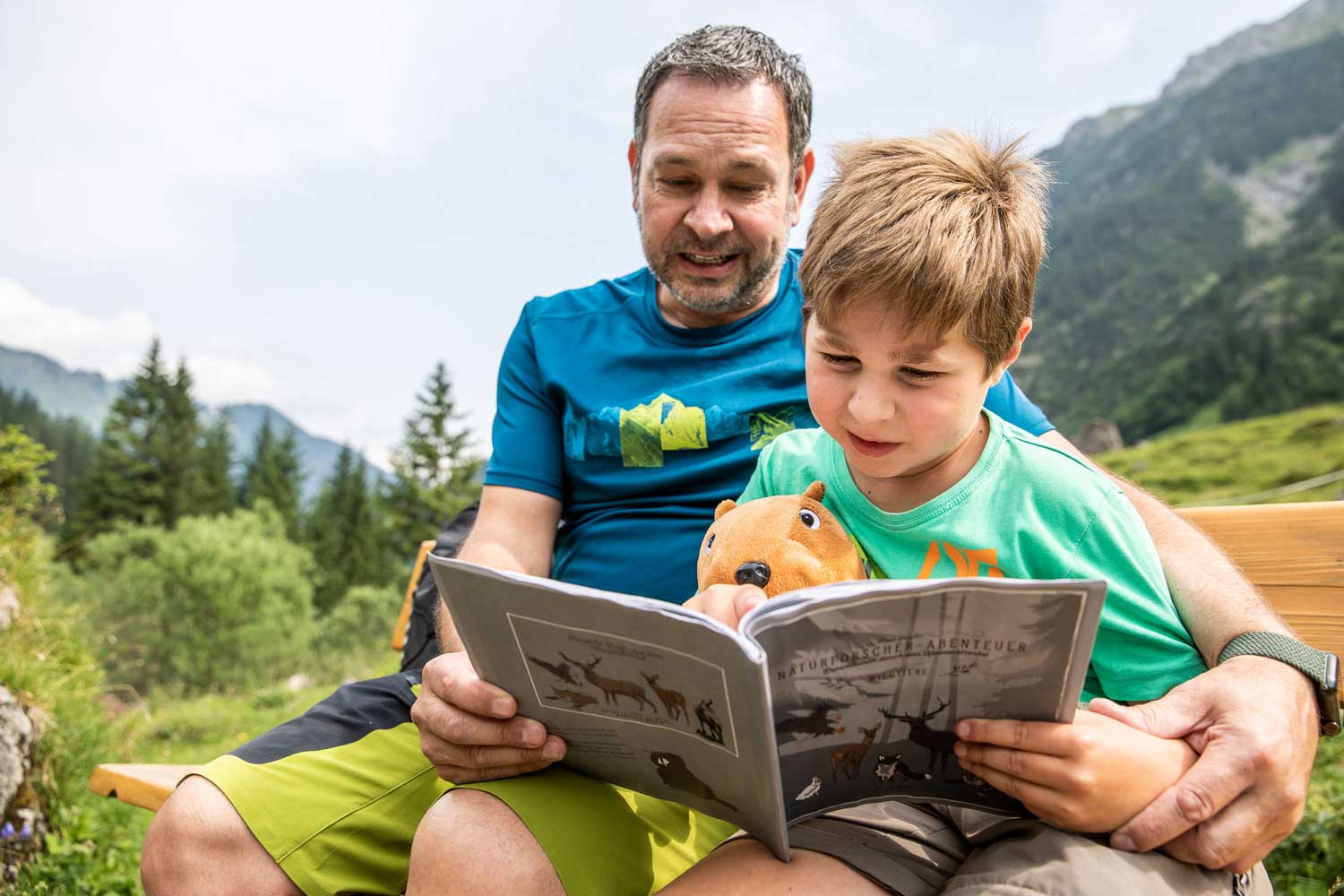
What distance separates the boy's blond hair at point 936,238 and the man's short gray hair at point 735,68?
3.13ft

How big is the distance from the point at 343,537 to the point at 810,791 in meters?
47.8

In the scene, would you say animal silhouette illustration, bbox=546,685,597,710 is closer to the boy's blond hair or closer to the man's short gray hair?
the boy's blond hair

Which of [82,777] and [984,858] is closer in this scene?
[984,858]

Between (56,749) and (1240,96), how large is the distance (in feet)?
537

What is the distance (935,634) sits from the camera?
1174mm

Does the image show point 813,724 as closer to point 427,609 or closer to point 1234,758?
point 1234,758

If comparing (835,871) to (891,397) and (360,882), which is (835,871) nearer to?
(891,397)

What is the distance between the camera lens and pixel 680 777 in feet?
4.50

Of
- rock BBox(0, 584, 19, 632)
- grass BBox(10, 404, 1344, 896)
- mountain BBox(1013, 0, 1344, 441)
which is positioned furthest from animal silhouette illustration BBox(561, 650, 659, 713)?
mountain BBox(1013, 0, 1344, 441)

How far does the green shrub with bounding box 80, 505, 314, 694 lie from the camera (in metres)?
30.6

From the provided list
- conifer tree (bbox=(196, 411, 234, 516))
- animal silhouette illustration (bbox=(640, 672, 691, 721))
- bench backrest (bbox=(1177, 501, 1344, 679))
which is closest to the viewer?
animal silhouette illustration (bbox=(640, 672, 691, 721))

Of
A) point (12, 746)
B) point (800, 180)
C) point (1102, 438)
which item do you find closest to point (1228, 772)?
point (800, 180)

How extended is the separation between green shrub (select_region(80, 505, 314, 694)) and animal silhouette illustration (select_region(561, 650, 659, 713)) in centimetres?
3169

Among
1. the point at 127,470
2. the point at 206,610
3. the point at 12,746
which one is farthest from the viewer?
the point at 127,470
